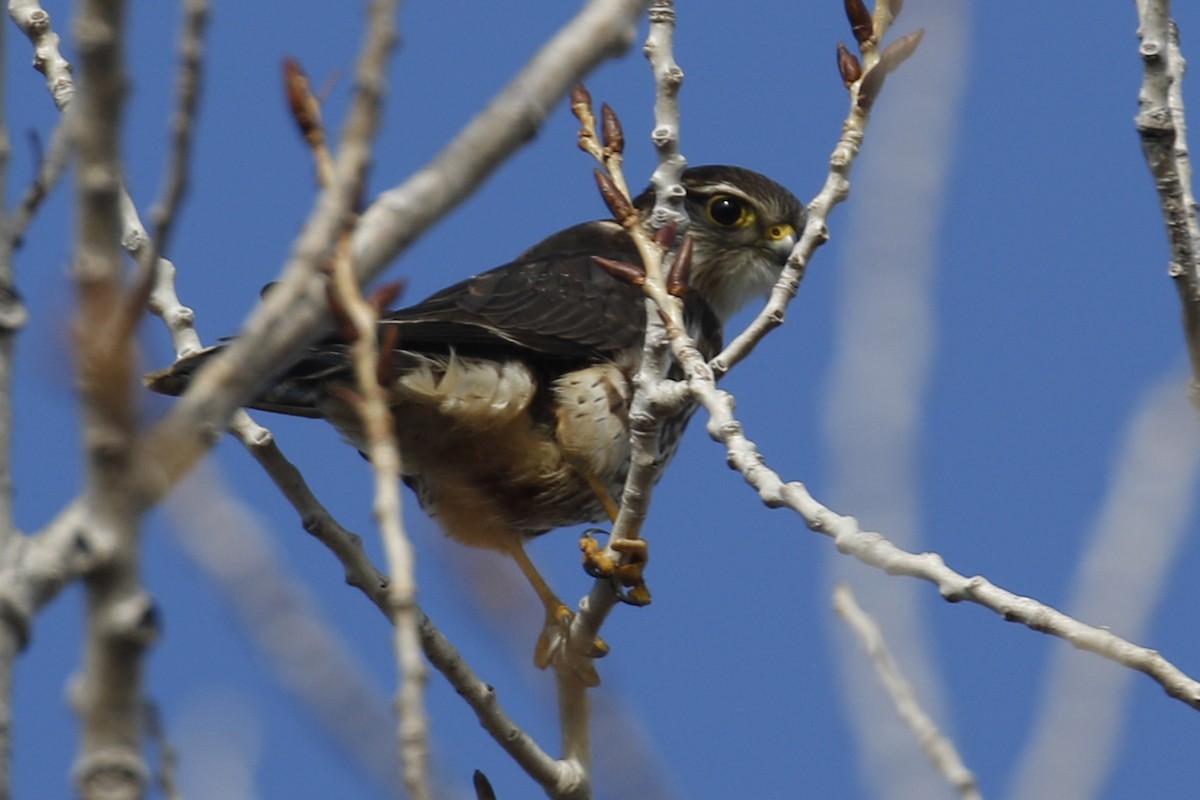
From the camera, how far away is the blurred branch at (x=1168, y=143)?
9.43 ft

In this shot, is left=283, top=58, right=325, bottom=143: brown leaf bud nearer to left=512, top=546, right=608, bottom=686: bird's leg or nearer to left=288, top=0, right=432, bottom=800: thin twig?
left=288, top=0, right=432, bottom=800: thin twig

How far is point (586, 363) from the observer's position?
5.07 m

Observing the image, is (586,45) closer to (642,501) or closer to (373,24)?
(373,24)

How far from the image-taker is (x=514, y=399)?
4852mm

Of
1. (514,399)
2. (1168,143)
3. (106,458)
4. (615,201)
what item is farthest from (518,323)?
(106,458)

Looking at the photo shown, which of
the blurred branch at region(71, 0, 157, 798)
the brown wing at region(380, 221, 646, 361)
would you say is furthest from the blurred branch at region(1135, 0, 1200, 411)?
the blurred branch at region(71, 0, 157, 798)

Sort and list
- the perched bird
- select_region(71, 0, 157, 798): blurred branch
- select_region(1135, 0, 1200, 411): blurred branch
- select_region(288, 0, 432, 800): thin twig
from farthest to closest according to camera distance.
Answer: the perched bird
select_region(1135, 0, 1200, 411): blurred branch
select_region(288, 0, 432, 800): thin twig
select_region(71, 0, 157, 798): blurred branch

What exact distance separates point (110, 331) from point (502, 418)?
344 cm

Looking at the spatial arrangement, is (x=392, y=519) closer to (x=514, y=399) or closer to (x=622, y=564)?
(x=622, y=564)

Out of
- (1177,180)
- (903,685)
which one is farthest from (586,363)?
(903,685)

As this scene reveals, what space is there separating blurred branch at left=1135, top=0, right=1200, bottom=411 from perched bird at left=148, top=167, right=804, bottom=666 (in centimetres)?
190

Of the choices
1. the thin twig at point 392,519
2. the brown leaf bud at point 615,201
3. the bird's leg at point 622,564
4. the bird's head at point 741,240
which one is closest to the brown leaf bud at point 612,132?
the brown leaf bud at point 615,201

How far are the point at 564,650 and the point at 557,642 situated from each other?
1.52ft

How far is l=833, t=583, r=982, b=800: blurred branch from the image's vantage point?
1992 millimetres
